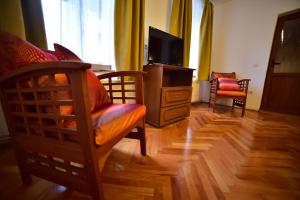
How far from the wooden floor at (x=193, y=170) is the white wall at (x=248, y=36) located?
165 cm

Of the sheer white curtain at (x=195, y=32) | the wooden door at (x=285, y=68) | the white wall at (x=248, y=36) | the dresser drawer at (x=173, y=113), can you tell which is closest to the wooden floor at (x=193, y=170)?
the dresser drawer at (x=173, y=113)

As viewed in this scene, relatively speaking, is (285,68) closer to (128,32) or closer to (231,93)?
(231,93)

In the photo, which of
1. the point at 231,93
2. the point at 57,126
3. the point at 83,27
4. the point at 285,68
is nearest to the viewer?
the point at 57,126

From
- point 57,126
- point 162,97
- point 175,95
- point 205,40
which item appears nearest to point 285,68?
point 205,40

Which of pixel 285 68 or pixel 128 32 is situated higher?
pixel 128 32

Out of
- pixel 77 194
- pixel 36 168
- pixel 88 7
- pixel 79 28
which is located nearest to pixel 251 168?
pixel 77 194

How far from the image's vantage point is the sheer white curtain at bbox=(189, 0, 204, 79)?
282cm

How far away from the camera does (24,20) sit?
1069 millimetres

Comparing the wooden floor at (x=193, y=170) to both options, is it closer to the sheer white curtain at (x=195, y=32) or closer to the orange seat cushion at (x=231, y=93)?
the orange seat cushion at (x=231, y=93)

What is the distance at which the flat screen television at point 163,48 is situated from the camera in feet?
5.71

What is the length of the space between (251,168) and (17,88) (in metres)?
1.41

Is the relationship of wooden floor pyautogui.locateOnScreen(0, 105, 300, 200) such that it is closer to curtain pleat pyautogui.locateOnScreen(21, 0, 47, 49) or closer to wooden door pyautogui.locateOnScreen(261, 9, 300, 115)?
curtain pleat pyautogui.locateOnScreen(21, 0, 47, 49)

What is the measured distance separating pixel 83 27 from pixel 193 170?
1550 millimetres

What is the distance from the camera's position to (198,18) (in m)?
2.91
